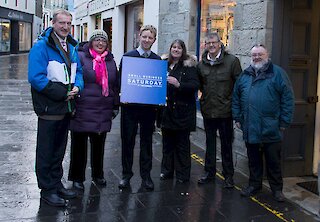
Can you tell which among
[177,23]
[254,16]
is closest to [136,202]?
[254,16]

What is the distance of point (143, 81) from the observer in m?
5.40

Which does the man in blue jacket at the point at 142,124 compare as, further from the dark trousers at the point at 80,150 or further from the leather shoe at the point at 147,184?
the dark trousers at the point at 80,150

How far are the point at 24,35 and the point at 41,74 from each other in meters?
39.5

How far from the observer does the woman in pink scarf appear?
521 centimetres

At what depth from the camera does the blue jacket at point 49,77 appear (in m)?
4.62

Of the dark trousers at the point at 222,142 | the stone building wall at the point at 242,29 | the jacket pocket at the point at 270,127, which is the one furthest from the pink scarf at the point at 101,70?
the stone building wall at the point at 242,29

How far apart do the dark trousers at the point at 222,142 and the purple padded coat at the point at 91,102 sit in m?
1.30

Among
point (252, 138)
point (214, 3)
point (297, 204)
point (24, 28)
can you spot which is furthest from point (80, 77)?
point (24, 28)

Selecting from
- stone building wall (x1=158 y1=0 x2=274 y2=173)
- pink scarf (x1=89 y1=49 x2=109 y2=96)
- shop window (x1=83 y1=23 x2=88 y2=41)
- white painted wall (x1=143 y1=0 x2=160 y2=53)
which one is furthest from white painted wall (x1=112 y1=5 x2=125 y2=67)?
pink scarf (x1=89 y1=49 x2=109 y2=96)

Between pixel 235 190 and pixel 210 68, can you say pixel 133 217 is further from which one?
pixel 210 68

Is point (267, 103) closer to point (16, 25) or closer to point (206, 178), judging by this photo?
point (206, 178)

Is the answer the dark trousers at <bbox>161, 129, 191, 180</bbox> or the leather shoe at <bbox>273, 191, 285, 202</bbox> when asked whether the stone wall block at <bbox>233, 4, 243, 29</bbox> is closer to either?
the dark trousers at <bbox>161, 129, 191, 180</bbox>

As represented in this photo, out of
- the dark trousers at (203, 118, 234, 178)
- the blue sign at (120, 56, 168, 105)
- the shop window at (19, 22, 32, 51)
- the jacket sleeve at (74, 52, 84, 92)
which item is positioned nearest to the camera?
the jacket sleeve at (74, 52, 84, 92)

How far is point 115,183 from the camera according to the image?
5.78 metres
